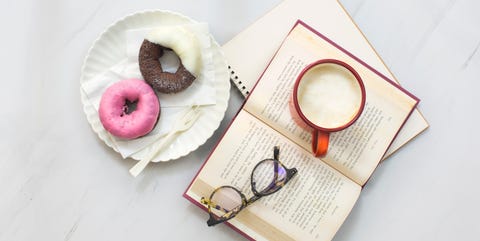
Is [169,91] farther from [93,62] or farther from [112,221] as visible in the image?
[112,221]

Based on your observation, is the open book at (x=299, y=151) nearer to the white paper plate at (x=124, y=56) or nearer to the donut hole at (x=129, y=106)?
the white paper plate at (x=124, y=56)

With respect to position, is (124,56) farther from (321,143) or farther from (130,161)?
(321,143)

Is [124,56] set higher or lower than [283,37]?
lower

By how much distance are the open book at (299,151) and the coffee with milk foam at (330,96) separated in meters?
0.05

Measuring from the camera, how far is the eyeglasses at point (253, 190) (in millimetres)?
859

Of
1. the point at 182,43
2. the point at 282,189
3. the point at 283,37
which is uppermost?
the point at 283,37

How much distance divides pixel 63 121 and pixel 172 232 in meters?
0.27

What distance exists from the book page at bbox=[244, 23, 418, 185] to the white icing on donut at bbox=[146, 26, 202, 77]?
11 centimetres

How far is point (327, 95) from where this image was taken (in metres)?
0.82

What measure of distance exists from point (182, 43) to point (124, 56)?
107mm

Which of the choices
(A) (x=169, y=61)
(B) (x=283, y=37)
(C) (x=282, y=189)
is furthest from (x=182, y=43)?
(C) (x=282, y=189)

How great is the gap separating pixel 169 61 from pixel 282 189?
0.94ft

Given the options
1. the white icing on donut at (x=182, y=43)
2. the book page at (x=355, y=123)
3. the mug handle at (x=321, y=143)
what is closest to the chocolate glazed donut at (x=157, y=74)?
the white icing on donut at (x=182, y=43)

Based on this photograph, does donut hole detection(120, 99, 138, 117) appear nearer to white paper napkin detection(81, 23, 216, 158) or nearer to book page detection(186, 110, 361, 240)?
white paper napkin detection(81, 23, 216, 158)
